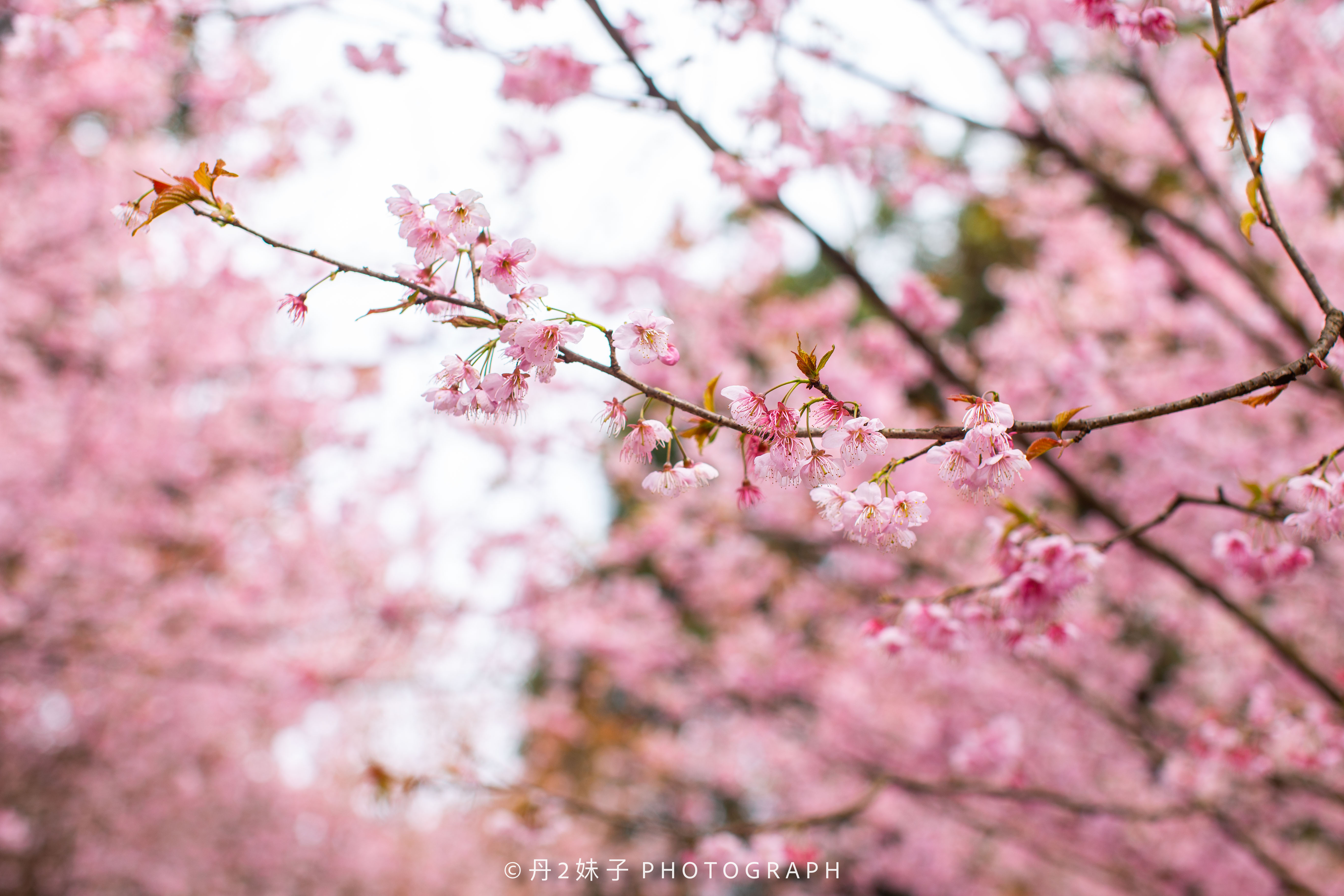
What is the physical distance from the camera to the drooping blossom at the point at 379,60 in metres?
2.61

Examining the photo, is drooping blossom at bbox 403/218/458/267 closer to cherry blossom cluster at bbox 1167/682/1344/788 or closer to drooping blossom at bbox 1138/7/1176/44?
drooping blossom at bbox 1138/7/1176/44

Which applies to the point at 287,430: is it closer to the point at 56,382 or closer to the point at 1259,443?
the point at 56,382

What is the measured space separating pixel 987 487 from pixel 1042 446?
0.33 feet

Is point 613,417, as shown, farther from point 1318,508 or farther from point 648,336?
point 1318,508

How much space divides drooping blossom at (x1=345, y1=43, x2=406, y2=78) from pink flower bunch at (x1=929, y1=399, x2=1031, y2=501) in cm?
242

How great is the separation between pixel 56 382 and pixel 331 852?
631 cm

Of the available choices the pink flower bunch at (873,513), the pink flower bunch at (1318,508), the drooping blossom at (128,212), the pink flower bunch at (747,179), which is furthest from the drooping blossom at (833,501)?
the pink flower bunch at (747,179)

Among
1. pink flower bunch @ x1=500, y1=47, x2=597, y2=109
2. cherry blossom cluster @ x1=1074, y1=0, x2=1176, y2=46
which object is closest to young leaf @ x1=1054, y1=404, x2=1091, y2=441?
cherry blossom cluster @ x1=1074, y1=0, x2=1176, y2=46

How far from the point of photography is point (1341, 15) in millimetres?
4152

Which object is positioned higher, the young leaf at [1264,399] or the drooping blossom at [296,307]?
the drooping blossom at [296,307]

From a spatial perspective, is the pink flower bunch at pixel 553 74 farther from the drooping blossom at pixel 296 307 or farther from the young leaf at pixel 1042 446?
the young leaf at pixel 1042 446

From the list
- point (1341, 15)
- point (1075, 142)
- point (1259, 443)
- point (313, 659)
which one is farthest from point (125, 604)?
point (1341, 15)

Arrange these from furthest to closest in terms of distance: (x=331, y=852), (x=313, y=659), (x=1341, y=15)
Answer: (x=331, y=852) < (x=313, y=659) < (x=1341, y=15)

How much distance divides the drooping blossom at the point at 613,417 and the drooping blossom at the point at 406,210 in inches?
16.3
